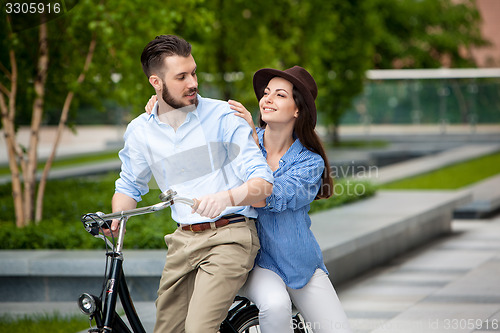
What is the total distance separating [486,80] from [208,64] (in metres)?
13.4

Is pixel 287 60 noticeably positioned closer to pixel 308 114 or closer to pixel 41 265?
pixel 41 265

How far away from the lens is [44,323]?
6082 millimetres

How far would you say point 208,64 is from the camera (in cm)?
1616

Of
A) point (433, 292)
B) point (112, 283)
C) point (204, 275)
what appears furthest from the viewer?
point (433, 292)

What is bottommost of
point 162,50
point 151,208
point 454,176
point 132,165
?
point 454,176

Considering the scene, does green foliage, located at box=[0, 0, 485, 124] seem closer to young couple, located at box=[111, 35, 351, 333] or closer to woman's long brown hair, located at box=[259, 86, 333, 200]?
young couple, located at box=[111, 35, 351, 333]

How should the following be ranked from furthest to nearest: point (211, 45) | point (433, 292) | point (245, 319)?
1. point (211, 45)
2. point (433, 292)
3. point (245, 319)

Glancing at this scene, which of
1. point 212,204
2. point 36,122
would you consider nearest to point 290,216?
point 212,204

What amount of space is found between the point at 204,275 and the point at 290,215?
1.59 feet

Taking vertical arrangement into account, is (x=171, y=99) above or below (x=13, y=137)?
above

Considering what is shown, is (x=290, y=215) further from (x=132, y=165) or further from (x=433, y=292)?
(x=433, y=292)

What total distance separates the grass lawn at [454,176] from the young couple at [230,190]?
10.3 m

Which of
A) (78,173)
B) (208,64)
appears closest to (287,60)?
(208,64)

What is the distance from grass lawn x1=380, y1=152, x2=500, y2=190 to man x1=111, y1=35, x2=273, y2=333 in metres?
10.5
